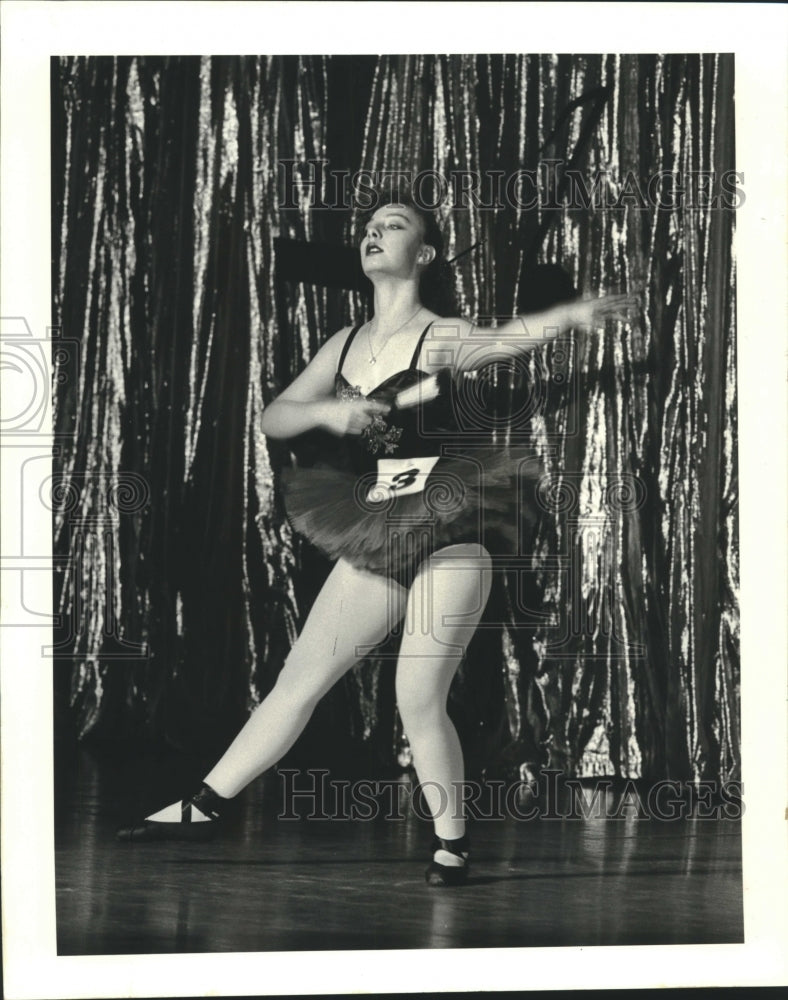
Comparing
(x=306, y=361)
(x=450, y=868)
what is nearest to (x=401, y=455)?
(x=306, y=361)

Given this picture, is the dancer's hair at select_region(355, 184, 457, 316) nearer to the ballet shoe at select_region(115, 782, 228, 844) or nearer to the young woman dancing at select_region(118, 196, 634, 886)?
the young woman dancing at select_region(118, 196, 634, 886)

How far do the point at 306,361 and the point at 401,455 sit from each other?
0.25 m

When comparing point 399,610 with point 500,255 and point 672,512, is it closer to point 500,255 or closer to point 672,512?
point 672,512

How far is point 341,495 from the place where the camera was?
212 cm

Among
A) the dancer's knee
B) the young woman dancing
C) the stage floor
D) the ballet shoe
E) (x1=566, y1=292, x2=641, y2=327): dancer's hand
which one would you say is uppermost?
(x1=566, y1=292, x2=641, y2=327): dancer's hand

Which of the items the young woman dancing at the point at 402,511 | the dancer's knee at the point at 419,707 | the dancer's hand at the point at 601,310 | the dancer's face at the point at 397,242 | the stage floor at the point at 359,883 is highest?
the dancer's face at the point at 397,242

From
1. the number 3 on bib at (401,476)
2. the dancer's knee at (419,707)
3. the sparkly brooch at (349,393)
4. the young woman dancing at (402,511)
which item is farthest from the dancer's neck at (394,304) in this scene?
the dancer's knee at (419,707)

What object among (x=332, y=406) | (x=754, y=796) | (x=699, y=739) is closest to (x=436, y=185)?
(x=332, y=406)

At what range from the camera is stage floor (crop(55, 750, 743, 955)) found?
2057mm

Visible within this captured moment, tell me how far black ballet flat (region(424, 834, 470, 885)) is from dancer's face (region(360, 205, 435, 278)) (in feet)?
3.39

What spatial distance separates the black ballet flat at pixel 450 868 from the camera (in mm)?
2078

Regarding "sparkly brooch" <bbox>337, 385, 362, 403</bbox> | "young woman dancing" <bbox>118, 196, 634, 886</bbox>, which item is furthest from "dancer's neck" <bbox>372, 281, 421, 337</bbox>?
"sparkly brooch" <bbox>337, 385, 362, 403</bbox>

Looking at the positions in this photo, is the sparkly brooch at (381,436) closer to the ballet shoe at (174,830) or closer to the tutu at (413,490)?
the tutu at (413,490)

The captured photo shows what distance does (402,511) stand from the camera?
209cm
